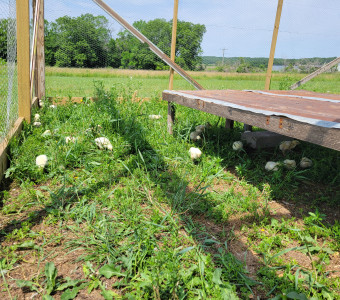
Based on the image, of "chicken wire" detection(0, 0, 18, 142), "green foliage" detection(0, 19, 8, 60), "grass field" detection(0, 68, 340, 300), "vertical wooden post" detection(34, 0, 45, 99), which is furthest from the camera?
"vertical wooden post" detection(34, 0, 45, 99)

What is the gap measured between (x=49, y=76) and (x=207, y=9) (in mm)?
3562

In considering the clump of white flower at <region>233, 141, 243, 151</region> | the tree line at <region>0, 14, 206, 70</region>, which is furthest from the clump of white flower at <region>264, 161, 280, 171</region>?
the tree line at <region>0, 14, 206, 70</region>

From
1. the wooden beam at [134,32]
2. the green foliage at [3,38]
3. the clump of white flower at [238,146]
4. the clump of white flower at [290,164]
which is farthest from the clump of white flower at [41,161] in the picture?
the wooden beam at [134,32]

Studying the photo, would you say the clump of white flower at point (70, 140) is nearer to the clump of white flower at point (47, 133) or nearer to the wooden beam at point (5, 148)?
the clump of white flower at point (47, 133)

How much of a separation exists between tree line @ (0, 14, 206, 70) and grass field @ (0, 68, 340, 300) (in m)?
2.64

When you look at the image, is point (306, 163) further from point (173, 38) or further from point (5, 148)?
point (173, 38)

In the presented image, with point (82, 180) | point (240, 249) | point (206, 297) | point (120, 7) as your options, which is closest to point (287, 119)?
point (240, 249)

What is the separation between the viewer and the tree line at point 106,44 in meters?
5.25

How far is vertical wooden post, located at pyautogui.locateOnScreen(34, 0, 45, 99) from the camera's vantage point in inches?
190

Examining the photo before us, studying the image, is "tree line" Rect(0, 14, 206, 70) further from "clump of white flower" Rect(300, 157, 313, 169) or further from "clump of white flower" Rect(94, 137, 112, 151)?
"clump of white flower" Rect(300, 157, 313, 169)

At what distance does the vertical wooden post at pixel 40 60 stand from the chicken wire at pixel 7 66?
56.6 inches

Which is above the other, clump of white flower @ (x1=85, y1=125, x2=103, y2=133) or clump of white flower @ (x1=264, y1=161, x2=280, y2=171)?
clump of white flower @ (x1=85, y1=125, x2=103, y2=133)

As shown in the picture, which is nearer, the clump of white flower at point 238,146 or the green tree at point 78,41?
the clump of white flower at point 238,146

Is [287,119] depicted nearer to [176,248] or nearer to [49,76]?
[176,248]
